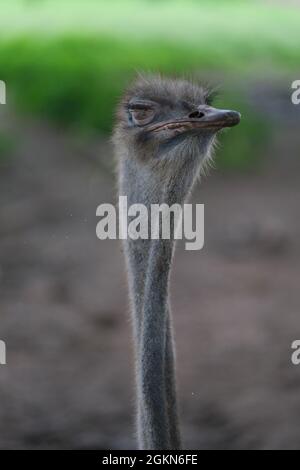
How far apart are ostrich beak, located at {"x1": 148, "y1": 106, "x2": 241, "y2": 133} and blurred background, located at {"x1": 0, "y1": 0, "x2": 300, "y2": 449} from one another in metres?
0.25

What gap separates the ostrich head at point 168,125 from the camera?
94.7 inches

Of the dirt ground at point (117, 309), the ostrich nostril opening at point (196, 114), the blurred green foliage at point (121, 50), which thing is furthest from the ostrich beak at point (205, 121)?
the blurred green foliage at point (121, 50)

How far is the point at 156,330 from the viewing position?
2486 millimetres

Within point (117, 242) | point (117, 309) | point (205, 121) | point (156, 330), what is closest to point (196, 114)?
point (205, 121)

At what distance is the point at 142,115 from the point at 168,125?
0.09 meters

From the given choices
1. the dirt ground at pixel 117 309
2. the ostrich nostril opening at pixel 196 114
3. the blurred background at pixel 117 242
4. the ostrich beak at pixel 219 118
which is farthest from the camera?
the blurred background at pixel 117 242

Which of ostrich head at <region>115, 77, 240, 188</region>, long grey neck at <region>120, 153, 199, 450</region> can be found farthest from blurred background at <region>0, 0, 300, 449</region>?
long grey neck at <region>120, 153, 199, 450</region>

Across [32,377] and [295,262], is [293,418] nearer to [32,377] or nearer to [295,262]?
[32,377]

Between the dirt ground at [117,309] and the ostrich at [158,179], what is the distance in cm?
152

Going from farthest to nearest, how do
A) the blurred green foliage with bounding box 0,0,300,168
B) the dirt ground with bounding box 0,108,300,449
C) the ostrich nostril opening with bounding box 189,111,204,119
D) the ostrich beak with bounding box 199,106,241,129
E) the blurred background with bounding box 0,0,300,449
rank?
the blurred green foliage with bounding box 0,0,300,168 < the blurred background with bounding box 0,0,300,449 < the dirt ground with bounding box 0,108,300,449 < the ostrich nostril opening with bounding box 189,111,204,119 < the ostrich beak with bounding box 199,106,241,129

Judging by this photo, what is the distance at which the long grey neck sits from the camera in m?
2.47

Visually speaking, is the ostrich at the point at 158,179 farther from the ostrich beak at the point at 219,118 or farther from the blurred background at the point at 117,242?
the blurred background at the point at 117,242

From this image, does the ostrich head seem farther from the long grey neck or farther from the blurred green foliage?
the blurred green foliage

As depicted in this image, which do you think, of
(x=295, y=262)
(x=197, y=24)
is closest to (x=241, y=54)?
(x=197, y=24)
